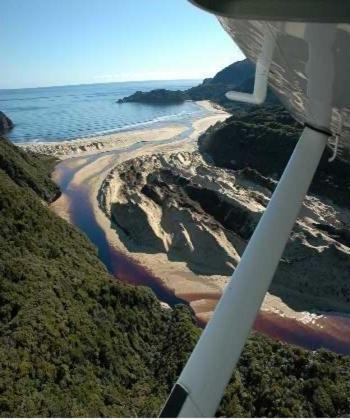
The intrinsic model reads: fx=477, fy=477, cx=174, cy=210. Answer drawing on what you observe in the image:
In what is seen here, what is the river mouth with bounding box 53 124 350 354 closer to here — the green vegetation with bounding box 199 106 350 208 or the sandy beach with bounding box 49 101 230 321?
the sandy beach with bounding box 49 101 230 321

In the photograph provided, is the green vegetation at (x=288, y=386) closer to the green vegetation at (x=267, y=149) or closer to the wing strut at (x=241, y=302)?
the wing strut at (x=241, y=302)

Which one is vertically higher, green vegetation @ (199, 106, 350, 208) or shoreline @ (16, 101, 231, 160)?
green vegetation @ (199, 106, 350, 208)

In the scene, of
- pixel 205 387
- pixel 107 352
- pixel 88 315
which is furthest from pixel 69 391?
pixel 205 387

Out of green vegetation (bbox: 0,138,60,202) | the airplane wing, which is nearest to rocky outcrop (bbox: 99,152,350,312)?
green vegetation (bbox: 0,138,60,202)

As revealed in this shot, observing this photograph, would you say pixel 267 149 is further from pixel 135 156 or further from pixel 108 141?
pixel 108 141

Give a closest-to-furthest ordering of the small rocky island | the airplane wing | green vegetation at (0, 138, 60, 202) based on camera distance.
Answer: the airplane wing → green vegetation at (0, 138, 60, 202) → the small rocky island

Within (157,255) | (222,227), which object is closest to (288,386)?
(157,255)

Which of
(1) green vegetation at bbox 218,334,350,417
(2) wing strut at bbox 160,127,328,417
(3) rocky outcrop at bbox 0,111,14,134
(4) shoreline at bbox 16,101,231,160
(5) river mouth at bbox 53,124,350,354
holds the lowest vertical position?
(3) rocky outcrop at bbox 0,111,14,134

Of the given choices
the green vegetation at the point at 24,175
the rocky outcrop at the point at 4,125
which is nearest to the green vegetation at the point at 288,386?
the green vegetation at the point at 24,175
